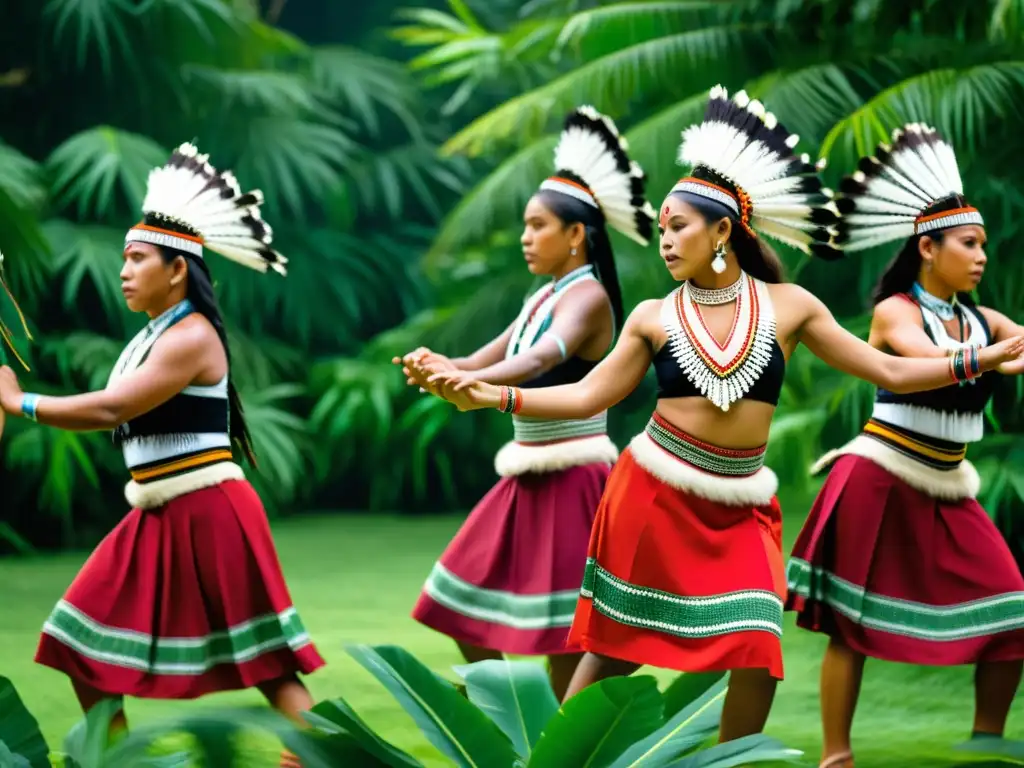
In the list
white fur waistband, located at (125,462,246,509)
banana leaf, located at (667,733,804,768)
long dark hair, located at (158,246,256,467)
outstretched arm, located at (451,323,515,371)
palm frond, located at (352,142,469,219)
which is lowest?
banana leaf, located at (667,733,804,768)

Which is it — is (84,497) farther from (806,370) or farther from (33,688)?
(806,370)

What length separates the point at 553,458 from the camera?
3.61 m

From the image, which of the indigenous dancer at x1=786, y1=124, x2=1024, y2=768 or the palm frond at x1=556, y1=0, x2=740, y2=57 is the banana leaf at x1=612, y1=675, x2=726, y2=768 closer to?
the indigenous dancer at x1=786, y1=124, x2=1024, y2=768

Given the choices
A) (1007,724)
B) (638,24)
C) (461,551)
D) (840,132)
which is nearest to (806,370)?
(840,132)

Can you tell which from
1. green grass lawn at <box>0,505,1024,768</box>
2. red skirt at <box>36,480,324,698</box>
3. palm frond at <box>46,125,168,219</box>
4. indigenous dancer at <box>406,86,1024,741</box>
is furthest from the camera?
palm frond at <box>46,125,168,219</box>

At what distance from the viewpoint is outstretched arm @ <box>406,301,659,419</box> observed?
9.14 feet

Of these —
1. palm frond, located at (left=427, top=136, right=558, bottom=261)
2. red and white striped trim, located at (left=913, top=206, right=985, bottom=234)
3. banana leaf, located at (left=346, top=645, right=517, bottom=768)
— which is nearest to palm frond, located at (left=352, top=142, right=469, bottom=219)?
palm frond, located at (left=427, top=136, right=558, bottom=261)

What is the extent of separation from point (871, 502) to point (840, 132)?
7.38 ft

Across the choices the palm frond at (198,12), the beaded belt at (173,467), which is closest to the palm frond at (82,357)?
the palm frond at (198,12)

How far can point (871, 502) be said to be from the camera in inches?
135

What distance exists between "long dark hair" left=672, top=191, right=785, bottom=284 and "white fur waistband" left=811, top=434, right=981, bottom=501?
639mm

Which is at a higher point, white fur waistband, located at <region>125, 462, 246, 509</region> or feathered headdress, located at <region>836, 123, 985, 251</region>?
feathered headdress, located at <region>836, 123, 985, 251</region>

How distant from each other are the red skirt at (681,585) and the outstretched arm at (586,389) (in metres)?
0.17

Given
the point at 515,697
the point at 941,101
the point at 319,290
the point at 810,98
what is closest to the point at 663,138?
the point at 810,98
